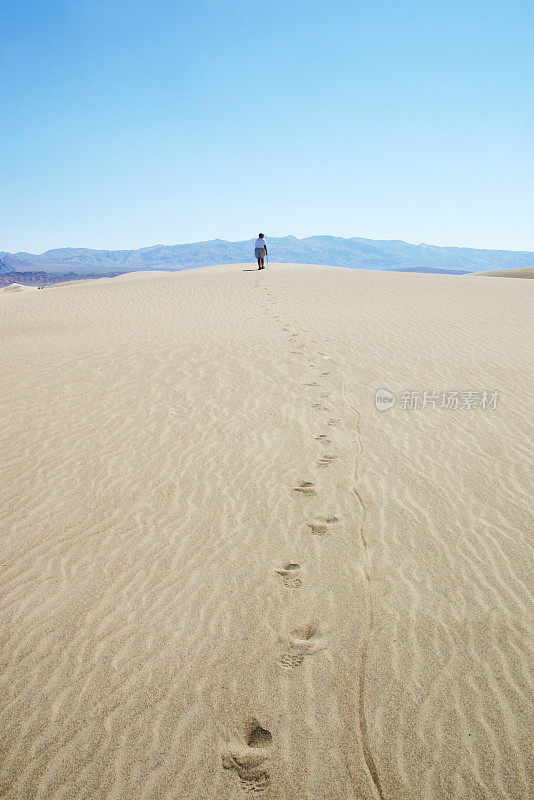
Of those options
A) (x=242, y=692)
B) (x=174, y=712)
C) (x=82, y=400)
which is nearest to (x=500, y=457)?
(x=242, y=692)

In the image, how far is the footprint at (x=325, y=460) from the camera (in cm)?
514

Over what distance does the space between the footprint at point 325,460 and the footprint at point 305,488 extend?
0.42 m

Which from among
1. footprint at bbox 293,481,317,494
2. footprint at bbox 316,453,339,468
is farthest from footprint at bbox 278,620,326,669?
footprint at bbox 316,453,339,468

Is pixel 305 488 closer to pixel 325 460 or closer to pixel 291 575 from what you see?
pixel 325 460

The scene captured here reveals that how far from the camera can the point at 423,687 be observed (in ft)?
8.86

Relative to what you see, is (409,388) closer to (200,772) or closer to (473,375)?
(473,375)

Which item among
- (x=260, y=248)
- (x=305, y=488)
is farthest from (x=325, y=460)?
(x=260, y=248)

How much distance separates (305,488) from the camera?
4695 millimetres

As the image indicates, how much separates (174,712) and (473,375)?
25.1 feet

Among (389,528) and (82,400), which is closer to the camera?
(389,528)

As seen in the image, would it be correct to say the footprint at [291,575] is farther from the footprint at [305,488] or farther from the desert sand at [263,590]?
the footprint at [305,488]

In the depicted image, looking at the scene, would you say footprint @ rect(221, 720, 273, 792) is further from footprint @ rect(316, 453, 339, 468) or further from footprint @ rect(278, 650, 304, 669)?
footprint @ rect(316, 453, 339, 468)

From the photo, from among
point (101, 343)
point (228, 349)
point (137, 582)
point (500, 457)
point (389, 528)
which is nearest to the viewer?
point (137, 582)

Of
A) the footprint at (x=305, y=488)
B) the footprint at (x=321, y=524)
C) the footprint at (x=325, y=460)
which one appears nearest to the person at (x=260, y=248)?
the footprint at (x=325, y=460)
